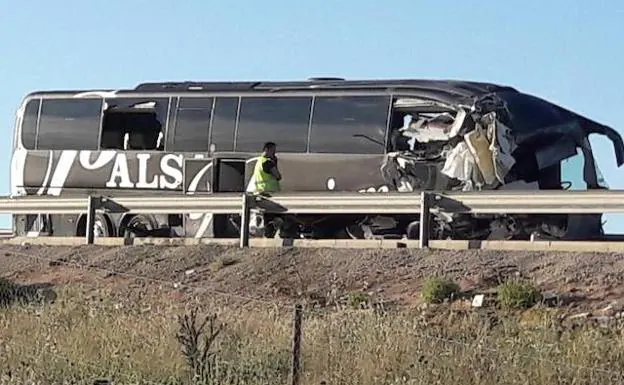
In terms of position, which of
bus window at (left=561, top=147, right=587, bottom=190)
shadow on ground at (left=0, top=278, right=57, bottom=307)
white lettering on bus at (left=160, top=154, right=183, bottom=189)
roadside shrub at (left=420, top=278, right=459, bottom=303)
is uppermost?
bus window at (left=561, top=147, right=587, bottom=190)

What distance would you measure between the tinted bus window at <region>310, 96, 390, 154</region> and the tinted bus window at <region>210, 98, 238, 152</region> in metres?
1.76

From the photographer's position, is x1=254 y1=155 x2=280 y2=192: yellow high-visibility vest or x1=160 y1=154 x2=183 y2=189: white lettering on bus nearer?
x1=254 y1=155 x2=280 y2=192: yellow high-visibility vest

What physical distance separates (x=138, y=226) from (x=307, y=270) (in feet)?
23.4

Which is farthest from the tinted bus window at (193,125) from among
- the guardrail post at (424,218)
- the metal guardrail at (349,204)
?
the guardrail post at (424,218)

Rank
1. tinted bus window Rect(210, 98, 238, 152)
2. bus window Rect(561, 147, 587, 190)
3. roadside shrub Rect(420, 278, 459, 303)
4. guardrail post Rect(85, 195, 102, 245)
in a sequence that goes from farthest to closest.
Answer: tinted bus window Rect(210, 98, 238, 152) < bus window Rect(561, 147, 587, 190) < guardrail post Rect(85, 195, 102, 245) < roadside shrub Rect(420, 278, 459, 303)

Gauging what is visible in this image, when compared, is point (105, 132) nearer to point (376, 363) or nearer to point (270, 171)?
point (270, 171)

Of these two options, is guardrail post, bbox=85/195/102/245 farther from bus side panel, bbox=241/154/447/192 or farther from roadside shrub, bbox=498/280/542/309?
roadside shrub, bbox=498/280/542/309

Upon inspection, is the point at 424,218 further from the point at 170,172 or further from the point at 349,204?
the point at 170,172

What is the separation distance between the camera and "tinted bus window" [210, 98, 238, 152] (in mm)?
26328

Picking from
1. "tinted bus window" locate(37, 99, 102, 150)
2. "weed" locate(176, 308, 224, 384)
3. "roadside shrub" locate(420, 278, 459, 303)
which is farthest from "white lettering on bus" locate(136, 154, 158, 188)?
"weed" locate(176, 308, 224, 384)

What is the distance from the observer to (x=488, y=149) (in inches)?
899

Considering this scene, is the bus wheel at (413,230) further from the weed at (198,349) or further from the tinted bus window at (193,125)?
the weed at (198,349)

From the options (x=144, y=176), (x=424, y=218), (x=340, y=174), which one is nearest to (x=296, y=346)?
(x=424, y=218)

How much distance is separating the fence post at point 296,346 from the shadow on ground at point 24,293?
6617 millimetres
